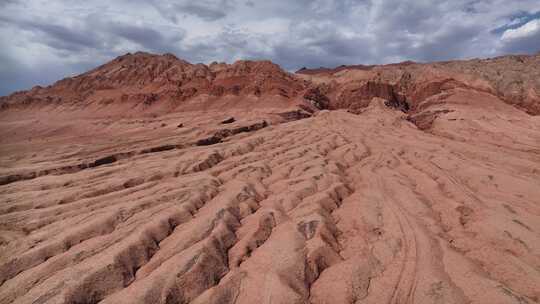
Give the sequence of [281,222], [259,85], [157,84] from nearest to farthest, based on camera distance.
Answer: [281,222]
[259,85]
[157,84]

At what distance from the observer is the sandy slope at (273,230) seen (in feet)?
11.0

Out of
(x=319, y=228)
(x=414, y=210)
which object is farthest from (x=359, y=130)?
(x=319, y=228)

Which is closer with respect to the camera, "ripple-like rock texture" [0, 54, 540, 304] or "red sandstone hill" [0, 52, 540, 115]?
"ripple-like rock texture" [0, 54, 540, 304]

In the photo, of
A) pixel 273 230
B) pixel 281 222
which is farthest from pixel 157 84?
pixel 273 230

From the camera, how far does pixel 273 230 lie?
457 cm

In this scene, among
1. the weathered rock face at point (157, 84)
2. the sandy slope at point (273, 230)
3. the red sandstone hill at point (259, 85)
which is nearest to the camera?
the sandy slope at point (273, 230)

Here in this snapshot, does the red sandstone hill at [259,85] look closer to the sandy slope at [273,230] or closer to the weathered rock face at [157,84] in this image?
the weathered rock face at [157,84]

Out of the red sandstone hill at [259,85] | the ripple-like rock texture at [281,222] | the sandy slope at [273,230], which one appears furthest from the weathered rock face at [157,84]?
the sandy slope at [273,230]

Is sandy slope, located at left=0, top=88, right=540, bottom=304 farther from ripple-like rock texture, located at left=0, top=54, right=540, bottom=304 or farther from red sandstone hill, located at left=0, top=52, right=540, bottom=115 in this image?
red sandstone hill, located at left=0, top=52, right=540, bottom=115

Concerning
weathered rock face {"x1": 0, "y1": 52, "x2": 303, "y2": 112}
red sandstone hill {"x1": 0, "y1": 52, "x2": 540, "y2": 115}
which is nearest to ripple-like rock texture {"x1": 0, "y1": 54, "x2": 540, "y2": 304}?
red sandstone hill {"x1": 0, "y1": 52, "x2": 540, "y2": 115}

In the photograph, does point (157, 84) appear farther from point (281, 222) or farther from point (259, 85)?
point (281, 222)

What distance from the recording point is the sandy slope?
3.37 m

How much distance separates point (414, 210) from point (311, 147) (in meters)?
4.34

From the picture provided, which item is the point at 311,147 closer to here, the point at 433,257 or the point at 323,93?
the point at 433,257
